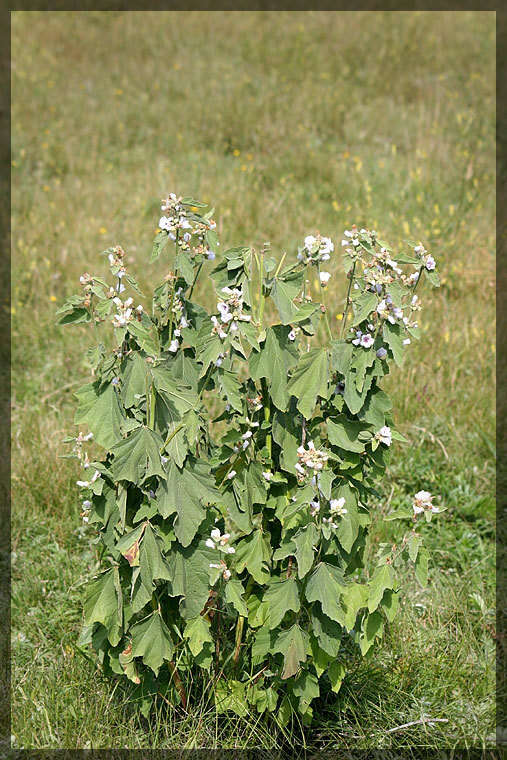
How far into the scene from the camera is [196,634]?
203cm

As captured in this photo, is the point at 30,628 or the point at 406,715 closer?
the point at 406,715

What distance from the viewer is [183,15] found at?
9633mm

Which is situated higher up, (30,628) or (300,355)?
(300,355)

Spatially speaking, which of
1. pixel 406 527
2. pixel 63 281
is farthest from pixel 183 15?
pixel 406 527

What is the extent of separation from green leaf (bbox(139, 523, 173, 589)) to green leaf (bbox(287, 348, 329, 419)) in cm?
53

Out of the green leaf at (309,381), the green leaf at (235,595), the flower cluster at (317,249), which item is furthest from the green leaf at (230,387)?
the green leaf at (235,595)

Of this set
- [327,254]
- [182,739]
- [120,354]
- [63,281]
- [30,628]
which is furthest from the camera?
[63,281]

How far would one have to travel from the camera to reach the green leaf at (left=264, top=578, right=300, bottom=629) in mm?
1990

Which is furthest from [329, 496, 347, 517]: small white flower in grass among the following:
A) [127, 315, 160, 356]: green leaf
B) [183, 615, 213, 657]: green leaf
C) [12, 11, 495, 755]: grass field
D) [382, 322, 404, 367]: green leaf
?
[12, 11, 495, 755]: grass field

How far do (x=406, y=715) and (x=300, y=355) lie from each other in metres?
1.27

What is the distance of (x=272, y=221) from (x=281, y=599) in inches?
159

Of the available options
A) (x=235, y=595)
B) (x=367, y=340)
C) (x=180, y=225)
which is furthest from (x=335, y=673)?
(x=180, y=225)

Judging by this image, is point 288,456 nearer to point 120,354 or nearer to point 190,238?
point 120,354

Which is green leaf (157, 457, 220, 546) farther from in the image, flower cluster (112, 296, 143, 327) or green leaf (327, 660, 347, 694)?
green leaf (327, 660, 347, 694)
